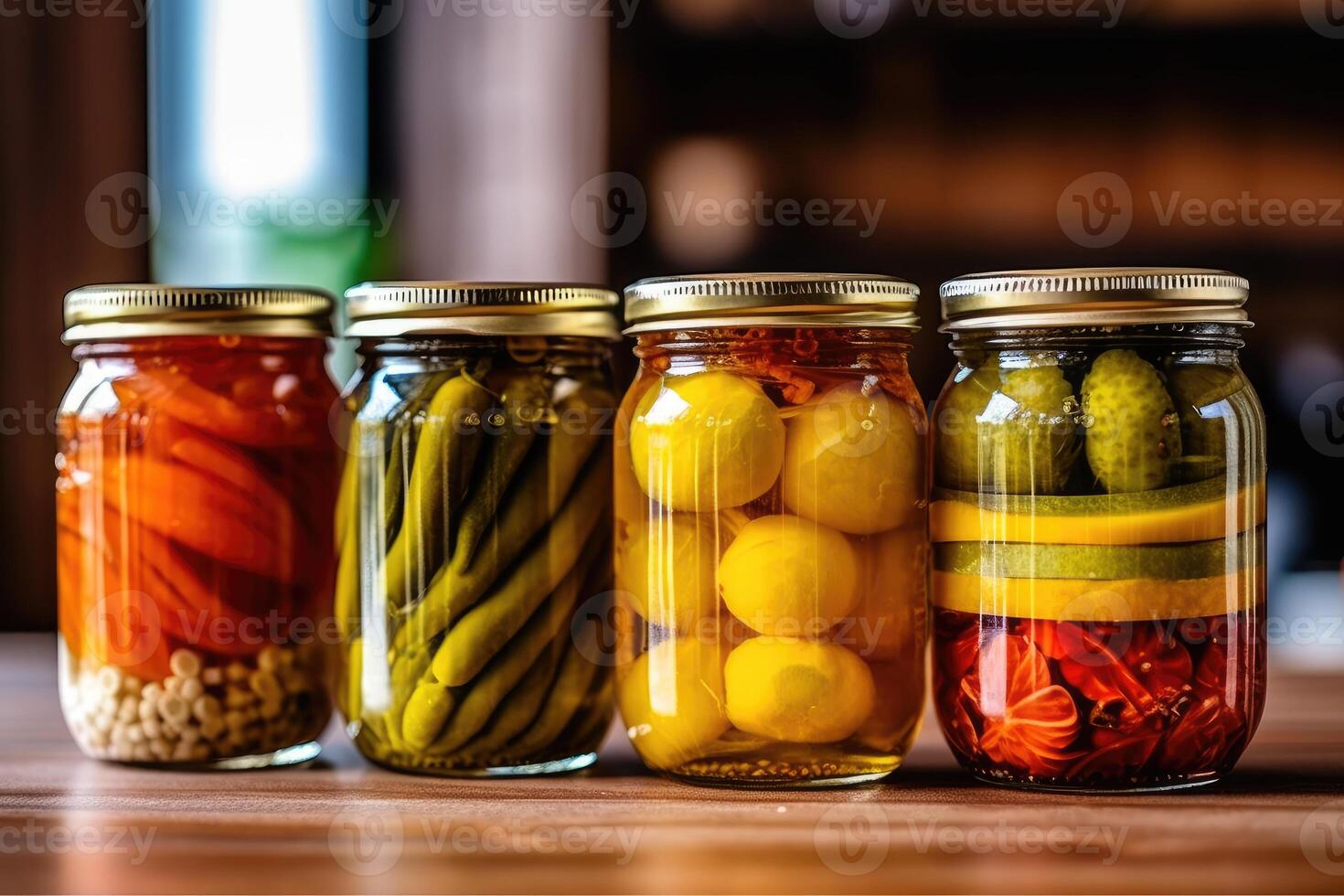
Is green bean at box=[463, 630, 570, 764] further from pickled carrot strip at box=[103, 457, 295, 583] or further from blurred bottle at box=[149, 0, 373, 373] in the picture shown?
blurred bottle at box=[149, 0, 373, 373]

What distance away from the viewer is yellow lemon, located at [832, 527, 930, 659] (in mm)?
739

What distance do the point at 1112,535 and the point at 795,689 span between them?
183mm

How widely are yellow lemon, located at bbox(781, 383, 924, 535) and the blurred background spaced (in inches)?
58.4

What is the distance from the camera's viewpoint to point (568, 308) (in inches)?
31.4

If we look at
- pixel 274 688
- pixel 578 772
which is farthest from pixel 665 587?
pixel 274 688

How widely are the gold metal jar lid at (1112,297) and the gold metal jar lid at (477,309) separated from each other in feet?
0.77

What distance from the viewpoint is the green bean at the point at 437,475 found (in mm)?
779

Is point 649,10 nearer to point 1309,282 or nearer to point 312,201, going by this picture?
point 312,201

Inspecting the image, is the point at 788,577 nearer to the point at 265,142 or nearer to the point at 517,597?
the point at 517,597

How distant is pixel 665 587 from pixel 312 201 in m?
1.73

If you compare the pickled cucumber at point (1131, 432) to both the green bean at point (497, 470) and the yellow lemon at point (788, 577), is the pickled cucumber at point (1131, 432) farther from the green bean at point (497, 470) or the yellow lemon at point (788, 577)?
the green bean at point (497, 470)

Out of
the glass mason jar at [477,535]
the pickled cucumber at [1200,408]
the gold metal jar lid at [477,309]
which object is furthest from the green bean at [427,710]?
the pickled cucumber at [1200,408]

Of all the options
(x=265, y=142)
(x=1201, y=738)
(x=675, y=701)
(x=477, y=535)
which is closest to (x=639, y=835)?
(x=675, y=701)

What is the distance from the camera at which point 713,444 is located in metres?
0.73
